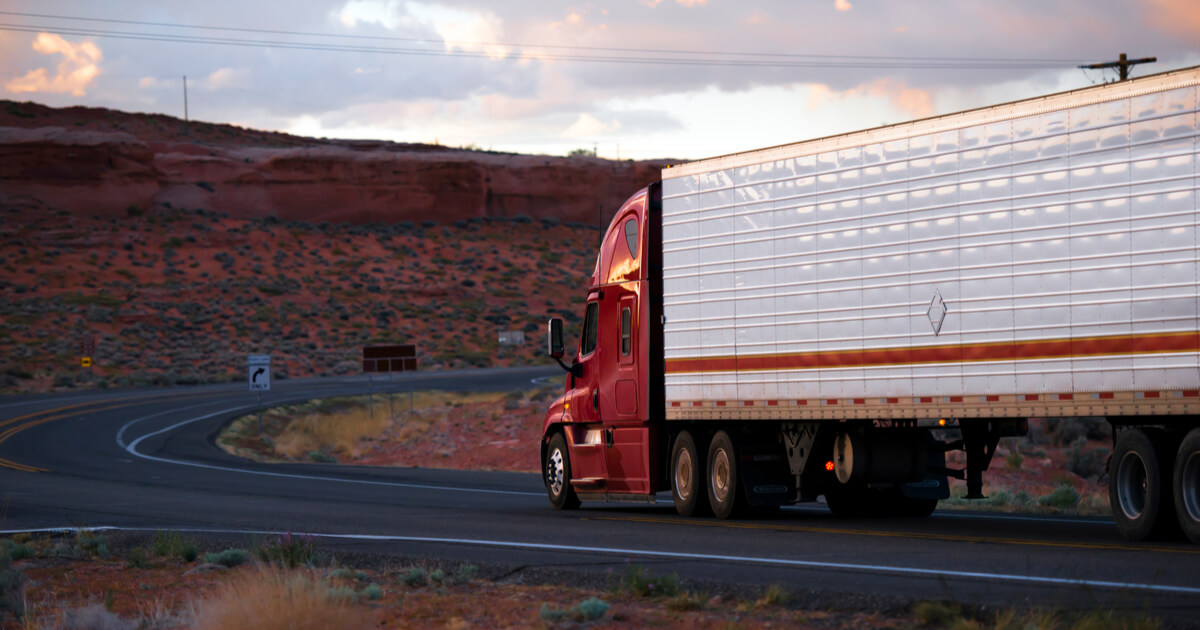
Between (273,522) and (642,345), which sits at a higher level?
(642,345)

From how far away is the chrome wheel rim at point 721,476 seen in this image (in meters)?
16.3

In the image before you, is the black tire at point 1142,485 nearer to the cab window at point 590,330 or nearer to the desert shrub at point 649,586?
the desert shrub at point 649,586

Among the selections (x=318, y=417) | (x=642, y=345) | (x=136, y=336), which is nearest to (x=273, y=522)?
(x=642, y=345)

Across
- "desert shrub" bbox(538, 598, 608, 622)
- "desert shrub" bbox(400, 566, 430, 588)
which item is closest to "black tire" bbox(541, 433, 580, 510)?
"desert shrub" bbox(400, 566, 430, 588)

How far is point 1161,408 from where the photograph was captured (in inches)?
443

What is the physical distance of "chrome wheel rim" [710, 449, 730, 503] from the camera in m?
16.3

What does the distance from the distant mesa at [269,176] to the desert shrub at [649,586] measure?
94538 mm

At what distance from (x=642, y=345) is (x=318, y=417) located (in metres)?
33.6

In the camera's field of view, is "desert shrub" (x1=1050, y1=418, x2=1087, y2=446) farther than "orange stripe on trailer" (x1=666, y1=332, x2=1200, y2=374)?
Yes

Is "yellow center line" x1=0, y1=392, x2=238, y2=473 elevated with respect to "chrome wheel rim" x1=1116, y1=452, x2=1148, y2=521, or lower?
lower

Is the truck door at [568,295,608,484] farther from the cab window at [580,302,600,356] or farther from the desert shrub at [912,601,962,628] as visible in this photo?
the desert shrub at [912,601,962,628]

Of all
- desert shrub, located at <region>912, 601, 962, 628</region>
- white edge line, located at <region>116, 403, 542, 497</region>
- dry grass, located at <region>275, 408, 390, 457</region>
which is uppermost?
desert shrub, located at <region>912, 601, 962, 628</region>

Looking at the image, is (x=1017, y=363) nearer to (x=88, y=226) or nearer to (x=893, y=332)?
(x=893, y=332)

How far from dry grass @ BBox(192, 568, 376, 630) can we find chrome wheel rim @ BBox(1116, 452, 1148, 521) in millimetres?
7268
